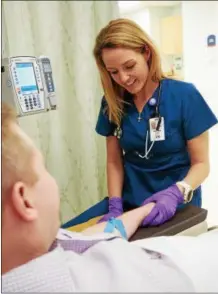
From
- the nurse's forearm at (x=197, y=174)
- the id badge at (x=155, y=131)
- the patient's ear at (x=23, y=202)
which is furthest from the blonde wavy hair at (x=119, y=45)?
the patient's ear at (x=23, y=202)

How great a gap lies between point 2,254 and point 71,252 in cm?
16

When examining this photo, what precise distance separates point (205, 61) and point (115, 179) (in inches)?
28.5

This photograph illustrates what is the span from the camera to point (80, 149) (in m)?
2.09

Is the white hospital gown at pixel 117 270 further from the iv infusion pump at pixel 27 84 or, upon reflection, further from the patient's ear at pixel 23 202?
the iv infusion pump at pixel 27 84

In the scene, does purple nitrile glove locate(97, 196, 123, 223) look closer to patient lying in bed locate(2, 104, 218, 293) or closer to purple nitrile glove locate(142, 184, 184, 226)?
purple nitrile glove locate(142, 184, 184, 226)

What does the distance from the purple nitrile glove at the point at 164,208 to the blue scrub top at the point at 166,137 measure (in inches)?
6.0

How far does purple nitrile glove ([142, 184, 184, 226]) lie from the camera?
3.93 ft

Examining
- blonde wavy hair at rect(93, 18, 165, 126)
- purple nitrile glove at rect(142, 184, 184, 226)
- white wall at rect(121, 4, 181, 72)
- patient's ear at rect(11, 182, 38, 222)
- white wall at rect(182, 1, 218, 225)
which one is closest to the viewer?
patient's ear at rect(11, 182, 38, 222)

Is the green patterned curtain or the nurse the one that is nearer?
the nurse

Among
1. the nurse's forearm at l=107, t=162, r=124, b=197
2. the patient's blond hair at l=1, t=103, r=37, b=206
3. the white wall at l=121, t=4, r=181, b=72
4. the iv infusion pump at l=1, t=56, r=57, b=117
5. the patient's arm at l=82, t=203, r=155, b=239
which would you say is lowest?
the patient's arm at l=82, t=203, r=155, b=239

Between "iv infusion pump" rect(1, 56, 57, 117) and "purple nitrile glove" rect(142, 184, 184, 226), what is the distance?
667mm

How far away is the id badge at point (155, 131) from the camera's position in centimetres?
136

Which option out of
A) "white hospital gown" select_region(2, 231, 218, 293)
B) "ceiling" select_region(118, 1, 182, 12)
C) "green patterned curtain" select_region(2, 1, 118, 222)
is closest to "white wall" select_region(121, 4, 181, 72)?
"ceiling" select_region(118, 1, 182, 12)

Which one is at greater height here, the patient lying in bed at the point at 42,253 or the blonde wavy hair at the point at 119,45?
the blonde wavy hair at the point at 119,45
